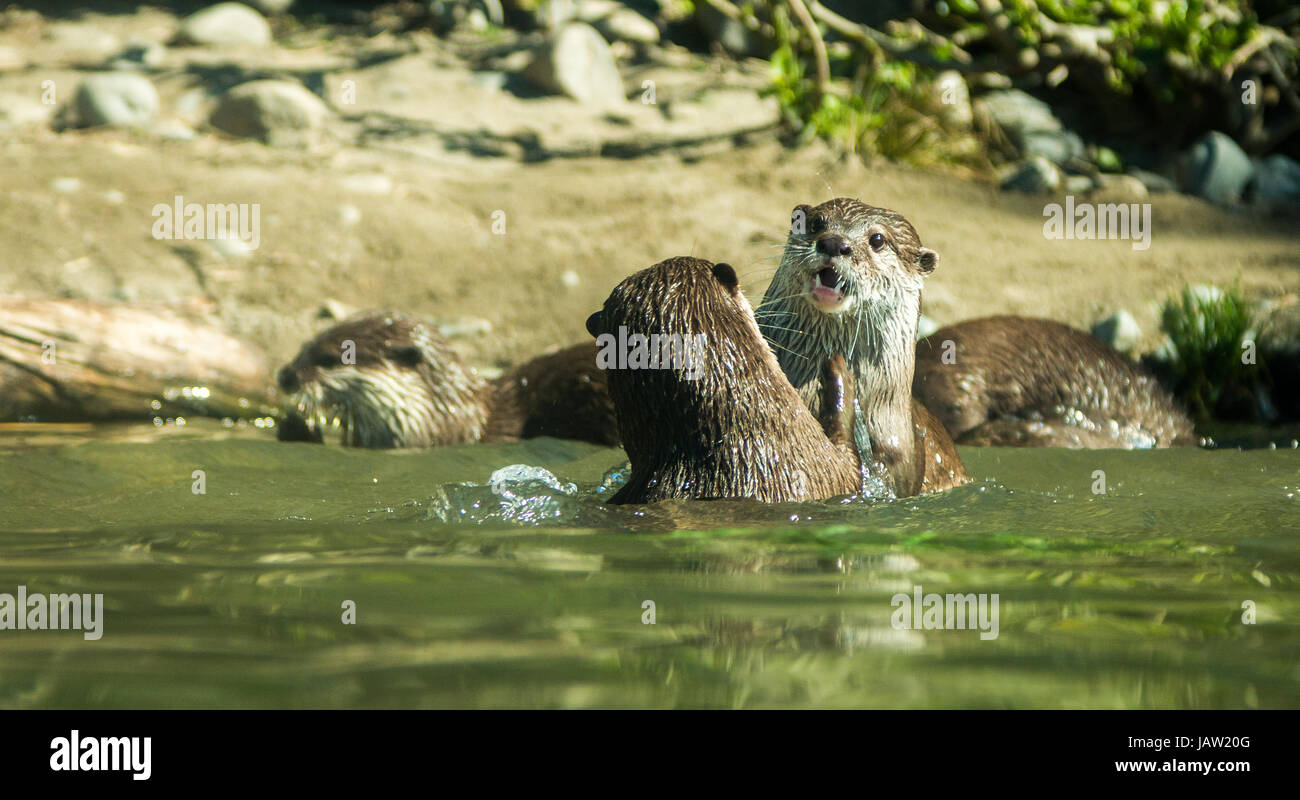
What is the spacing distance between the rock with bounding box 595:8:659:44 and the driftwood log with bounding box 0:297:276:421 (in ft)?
14.7

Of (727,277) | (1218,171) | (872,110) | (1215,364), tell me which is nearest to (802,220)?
(727,277)

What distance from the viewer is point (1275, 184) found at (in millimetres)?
8008

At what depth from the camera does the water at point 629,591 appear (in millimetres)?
1758

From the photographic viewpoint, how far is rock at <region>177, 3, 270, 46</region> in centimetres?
910

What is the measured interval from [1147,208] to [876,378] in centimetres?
477

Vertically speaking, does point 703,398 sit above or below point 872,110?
below

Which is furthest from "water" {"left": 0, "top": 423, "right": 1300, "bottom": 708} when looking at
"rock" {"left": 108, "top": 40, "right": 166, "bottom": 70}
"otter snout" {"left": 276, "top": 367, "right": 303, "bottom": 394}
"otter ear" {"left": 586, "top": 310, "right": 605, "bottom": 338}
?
"rock" {"left": 108, "top": 40, "right": 166, "bottom": 70}

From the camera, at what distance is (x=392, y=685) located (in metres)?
1.74

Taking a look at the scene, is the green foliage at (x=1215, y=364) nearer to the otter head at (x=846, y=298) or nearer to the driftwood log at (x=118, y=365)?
the otter head at (x=846, y=298)

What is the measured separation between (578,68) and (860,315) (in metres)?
5.53

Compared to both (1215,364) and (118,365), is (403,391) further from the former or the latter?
(1215,364)

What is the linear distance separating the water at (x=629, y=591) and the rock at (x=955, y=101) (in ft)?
15.4

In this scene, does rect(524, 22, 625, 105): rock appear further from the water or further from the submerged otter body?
the water
